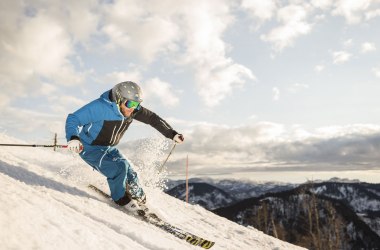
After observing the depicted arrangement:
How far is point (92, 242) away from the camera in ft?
11.9

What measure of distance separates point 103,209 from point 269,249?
14.5 feet

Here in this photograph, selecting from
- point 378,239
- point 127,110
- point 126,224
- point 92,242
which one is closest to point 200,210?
point 127,110

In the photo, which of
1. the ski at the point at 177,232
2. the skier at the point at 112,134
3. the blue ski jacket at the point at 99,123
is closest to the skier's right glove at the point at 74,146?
the blue ski jacket at the point at 99,123

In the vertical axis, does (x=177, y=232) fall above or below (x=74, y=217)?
below

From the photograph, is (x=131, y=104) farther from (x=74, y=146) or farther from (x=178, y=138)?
(x=178, y=138)

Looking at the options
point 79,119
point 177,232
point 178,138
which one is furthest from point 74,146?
point 178,138

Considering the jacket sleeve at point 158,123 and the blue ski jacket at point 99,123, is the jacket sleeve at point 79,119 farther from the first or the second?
the jacket sleeve at point 158,123

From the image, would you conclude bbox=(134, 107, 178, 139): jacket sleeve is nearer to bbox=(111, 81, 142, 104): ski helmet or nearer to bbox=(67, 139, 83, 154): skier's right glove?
bbox=(111, 81, 142, 104): ski helmet

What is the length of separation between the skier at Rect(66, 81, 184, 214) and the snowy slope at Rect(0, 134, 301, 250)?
478mm

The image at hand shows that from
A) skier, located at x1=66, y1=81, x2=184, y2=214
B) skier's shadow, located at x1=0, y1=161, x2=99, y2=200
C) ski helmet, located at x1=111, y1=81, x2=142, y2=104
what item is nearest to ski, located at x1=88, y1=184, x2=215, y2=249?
skier, located at x1=66, y1=81, x2=184, y2=214

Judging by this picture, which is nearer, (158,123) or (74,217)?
(74,217)

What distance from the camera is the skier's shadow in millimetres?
6141

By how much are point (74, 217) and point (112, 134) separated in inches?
110

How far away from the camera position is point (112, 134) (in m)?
6.94
